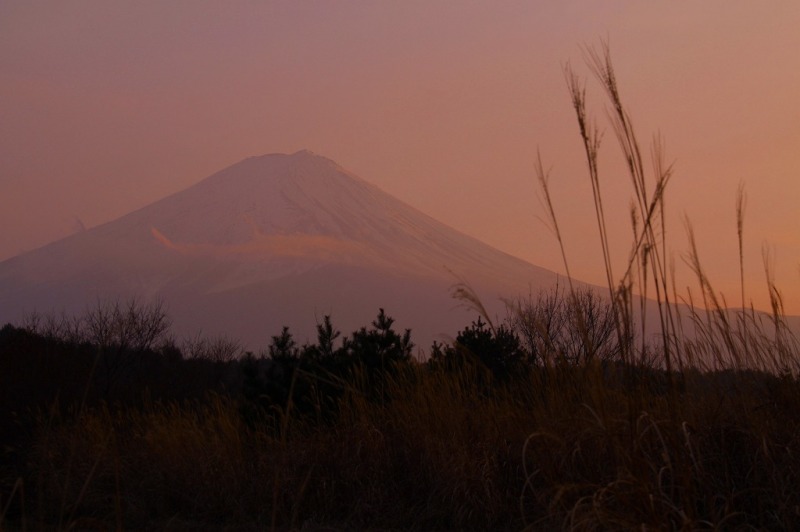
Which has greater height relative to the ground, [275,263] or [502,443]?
[275,263]

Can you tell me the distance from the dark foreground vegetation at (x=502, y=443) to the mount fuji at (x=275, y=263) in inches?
3231

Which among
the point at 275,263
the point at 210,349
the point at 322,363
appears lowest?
the point at 322,363

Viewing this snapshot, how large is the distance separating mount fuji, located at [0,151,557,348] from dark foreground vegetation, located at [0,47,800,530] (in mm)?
82075

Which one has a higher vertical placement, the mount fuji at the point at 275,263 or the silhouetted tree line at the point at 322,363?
the mount fuji at the point at 275,263

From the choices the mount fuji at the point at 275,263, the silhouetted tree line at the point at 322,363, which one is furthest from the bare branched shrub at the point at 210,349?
the mount fuji at the point at 275,263

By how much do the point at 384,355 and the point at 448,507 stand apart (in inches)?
151

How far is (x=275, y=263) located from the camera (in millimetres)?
112125

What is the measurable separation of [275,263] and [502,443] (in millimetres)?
106998

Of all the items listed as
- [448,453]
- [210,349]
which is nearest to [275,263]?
[210,349]

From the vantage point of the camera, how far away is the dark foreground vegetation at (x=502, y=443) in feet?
11.6

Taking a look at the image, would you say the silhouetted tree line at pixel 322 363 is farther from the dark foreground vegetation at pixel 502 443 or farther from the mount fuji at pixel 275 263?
the mount fuji at pixel 275 263

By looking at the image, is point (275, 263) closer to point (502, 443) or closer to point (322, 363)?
point (322, 363)

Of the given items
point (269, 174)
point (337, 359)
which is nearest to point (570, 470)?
point (337, 359)

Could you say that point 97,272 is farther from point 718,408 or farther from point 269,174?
point 718,408
